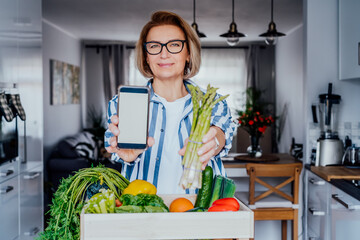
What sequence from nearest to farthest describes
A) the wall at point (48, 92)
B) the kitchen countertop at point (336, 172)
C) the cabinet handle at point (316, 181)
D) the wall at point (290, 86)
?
the kitchen countertop at point (336, 172), the cabinet handle at point (316, 181), the wall at point (48, 92), the wall at point (290, 86)

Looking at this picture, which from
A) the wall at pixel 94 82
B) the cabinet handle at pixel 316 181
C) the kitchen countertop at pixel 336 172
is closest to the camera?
the kitchen countertop at pixel 336 172

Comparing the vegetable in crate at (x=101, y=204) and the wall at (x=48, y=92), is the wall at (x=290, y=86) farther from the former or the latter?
the vegetable in crate at (x=101, y=204)

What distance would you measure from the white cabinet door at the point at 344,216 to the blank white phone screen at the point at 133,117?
1.72 meters

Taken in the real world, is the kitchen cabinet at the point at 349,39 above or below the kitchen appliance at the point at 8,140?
above

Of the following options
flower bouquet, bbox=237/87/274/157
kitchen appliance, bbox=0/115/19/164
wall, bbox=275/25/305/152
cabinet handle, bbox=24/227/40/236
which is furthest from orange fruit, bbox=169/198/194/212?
wall, bbox=275/25/305/152

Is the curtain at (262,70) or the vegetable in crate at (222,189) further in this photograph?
the curtain at (262,70)

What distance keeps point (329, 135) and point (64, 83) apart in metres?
5.22

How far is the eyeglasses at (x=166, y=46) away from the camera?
1.36 metres

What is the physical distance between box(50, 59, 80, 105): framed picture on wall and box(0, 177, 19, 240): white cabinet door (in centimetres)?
387

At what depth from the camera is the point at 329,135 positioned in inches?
132

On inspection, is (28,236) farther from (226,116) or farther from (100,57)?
(100,57)

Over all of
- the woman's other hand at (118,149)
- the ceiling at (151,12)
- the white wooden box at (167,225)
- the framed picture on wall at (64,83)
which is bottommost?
the white wooden box at (167,225)

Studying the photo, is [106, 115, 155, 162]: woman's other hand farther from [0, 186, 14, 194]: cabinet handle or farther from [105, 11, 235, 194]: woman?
[0, 186, 14, 194]: cabinet handle

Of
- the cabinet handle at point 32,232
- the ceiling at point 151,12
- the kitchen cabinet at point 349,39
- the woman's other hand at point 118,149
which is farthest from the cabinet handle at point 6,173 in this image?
the ceiling at point 151,12
